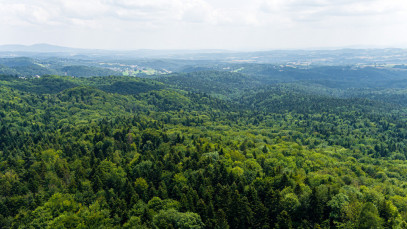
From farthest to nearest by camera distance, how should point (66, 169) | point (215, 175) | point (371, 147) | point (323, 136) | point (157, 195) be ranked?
point (323, 136) < point (371, 147) < point (66, 169) < point (215, 175) < point (157, 195)

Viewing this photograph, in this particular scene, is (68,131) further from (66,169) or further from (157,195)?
(157,195)

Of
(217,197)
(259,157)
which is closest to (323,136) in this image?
(259,157)

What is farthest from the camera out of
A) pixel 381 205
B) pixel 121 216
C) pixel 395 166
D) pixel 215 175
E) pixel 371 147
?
pixel 371 147

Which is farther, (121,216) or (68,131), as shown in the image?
(68,131)

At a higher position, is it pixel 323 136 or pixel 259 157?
pixel 259 157

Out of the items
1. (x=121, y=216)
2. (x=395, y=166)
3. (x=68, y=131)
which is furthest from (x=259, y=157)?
(x=68, y=131)

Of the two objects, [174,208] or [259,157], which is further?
[259,157]

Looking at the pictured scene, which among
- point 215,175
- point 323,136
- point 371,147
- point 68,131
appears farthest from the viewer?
point 323,136

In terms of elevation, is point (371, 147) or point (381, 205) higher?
point (381, 205)

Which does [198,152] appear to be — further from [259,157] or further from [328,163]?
[328,163]
